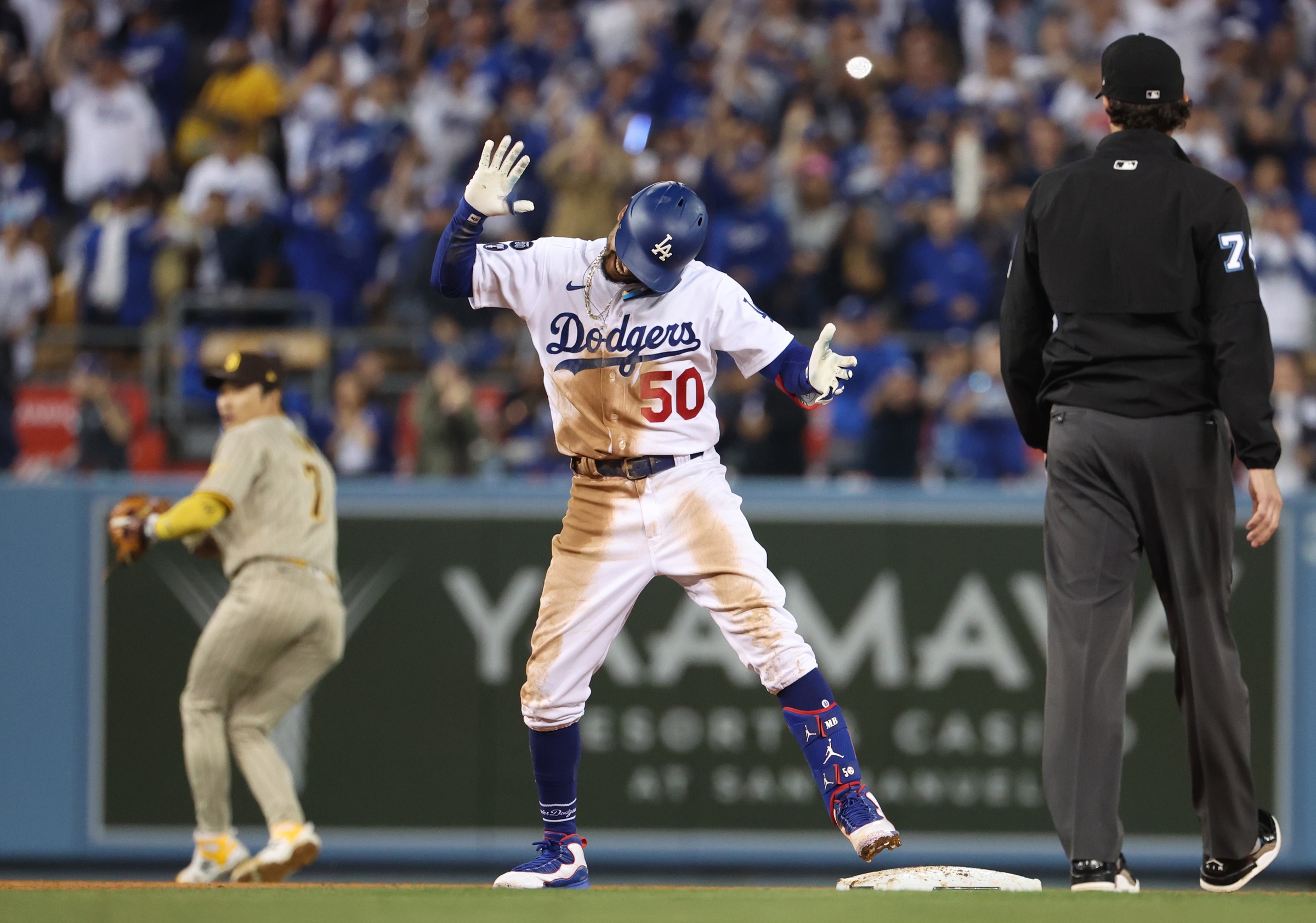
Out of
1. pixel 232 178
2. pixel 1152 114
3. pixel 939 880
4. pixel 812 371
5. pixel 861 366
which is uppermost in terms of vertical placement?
pixel 232 178

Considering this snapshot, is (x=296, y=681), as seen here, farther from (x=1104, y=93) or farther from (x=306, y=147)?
(x=306, y=147)

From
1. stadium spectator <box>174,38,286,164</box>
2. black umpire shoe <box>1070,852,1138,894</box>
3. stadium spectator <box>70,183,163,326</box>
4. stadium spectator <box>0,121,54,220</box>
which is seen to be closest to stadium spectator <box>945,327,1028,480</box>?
black umpire shoe <box>1070,852,1138,894</box>

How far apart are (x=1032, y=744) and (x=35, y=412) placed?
264 inches

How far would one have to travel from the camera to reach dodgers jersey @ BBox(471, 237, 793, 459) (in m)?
4.96

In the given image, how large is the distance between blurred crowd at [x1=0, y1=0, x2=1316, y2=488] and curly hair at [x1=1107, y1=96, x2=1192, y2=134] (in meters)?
5.16

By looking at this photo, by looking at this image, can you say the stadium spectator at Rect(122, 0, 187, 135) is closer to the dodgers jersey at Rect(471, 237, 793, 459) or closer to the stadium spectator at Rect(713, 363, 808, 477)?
the stadium spectator at Rect(713, 363, 808, 477)

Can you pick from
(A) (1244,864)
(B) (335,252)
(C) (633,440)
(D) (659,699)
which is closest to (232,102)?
(B) (335,252)

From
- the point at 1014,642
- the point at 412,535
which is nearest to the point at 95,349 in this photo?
the point at 412,535

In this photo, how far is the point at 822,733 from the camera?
4855mm

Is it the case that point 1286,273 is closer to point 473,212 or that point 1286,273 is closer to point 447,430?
point 447,430

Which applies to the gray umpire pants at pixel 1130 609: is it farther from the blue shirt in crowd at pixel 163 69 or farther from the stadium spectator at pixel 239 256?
the blue shirt in crowd at pixel 163 69

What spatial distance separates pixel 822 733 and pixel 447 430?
5.31 meters

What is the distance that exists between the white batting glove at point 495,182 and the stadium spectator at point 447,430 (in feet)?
15.8

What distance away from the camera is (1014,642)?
8.16 m
